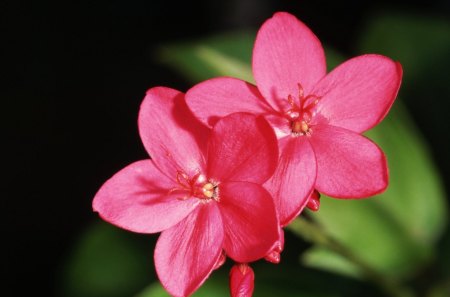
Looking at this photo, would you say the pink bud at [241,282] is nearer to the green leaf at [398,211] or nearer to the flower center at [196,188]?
the flower center at [196,188]

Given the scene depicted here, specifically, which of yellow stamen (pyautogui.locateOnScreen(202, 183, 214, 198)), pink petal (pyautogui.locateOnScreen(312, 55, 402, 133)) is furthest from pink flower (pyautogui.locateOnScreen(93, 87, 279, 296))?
pink petal (pyautogui.locateOnScreen(312, 55, 402, 133))

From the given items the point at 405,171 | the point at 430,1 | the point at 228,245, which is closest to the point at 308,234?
the point at 228,245

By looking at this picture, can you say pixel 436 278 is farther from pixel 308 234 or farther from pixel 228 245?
pixel 228 245

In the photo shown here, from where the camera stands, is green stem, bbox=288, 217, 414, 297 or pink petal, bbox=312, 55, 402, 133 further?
green stem, bbox=288, 217, 414, 297

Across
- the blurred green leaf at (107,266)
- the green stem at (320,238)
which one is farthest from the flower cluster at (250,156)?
the blurred green leaf at (107,266)

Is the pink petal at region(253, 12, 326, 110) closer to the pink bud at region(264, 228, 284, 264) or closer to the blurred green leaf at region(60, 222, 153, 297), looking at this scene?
the pink bud at region(264, 228, 284, 264)

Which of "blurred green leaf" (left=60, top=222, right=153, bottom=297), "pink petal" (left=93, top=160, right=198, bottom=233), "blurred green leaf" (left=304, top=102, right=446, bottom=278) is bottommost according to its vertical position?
"blurred green leaf" (left=60, top=222, right=153, bottom=297)
